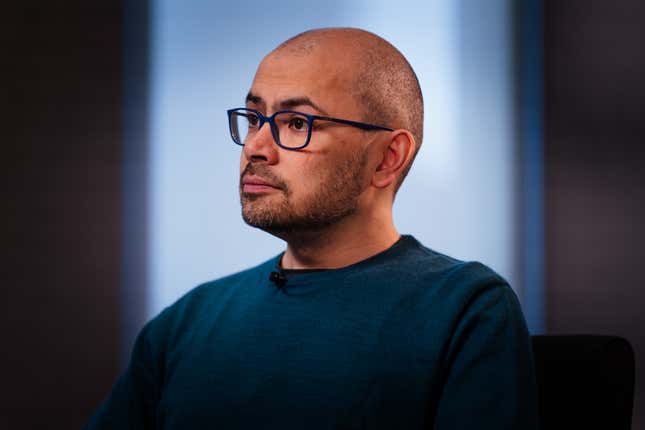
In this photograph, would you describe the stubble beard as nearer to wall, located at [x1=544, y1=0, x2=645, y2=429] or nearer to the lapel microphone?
the lapel microphone

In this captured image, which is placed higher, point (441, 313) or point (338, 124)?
point (338, 124)

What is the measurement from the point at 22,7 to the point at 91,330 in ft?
2.77

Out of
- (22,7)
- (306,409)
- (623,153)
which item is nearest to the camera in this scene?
(306,409)

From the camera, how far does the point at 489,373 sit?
0.96 metres

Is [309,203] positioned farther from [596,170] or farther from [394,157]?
[596,170]

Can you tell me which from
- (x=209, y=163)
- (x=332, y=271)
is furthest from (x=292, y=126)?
(x=209, y=163)

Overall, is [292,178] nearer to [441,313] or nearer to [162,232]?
[441,313]

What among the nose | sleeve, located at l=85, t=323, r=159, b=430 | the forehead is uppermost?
the forehead

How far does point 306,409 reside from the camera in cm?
103

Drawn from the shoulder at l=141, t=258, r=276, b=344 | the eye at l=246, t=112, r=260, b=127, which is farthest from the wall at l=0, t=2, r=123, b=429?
the eye at l=246, t=112, r=260, b=127

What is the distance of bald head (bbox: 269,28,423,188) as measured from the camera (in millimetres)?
1159

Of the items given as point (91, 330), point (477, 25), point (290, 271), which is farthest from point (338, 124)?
point (91, 330)

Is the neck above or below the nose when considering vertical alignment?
below

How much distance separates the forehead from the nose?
42 millimetres
